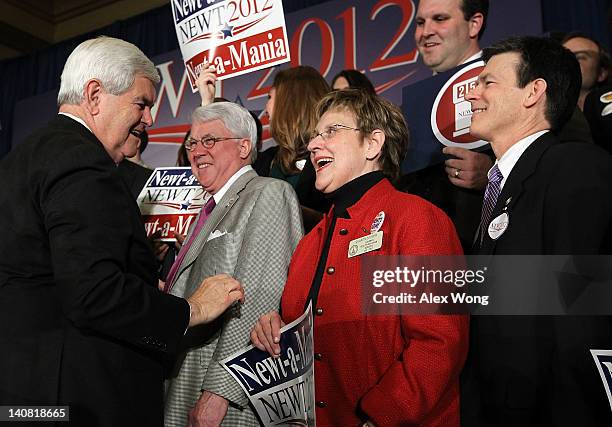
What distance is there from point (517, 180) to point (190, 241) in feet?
3.85

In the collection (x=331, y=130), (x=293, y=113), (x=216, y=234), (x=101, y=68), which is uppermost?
(x=293, y=113)

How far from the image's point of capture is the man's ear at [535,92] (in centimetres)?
223

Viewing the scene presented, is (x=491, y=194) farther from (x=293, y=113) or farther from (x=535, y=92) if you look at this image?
(x=293, y=113)

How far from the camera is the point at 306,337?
1.95 m

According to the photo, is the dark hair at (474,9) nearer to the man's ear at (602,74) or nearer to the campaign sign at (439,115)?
the campaign sign at (439,115)

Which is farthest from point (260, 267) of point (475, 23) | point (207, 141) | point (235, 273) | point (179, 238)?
point (475, 23)

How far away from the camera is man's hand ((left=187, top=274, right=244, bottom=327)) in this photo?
2.04 m

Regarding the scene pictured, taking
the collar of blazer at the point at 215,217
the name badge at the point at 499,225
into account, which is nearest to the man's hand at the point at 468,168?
the name badge at the point at 499,225

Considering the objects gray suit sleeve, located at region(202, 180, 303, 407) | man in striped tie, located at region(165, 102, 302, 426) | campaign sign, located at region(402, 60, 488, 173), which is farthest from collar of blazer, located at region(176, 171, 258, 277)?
campaign sign, located at region(402, 60, 488, 173)

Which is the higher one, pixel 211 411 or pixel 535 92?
pixel 535 92

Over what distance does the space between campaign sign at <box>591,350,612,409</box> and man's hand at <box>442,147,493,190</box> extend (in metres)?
0.82

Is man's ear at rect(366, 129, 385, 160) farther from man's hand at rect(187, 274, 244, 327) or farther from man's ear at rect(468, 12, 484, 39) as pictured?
man's ear at rect(468, 12, 484, 39)

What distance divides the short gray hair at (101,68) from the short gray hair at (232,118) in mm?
834

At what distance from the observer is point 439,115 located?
2.58 m
